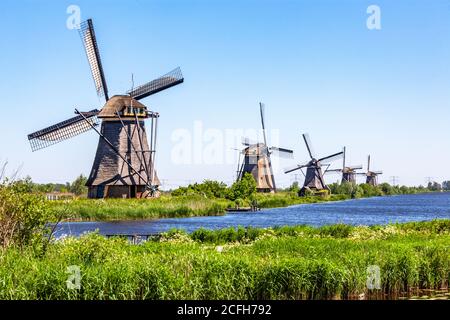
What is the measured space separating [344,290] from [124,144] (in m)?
35.9

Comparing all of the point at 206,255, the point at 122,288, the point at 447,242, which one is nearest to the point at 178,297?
the point at 122,288

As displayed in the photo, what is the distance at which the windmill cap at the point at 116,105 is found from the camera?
47.6 m

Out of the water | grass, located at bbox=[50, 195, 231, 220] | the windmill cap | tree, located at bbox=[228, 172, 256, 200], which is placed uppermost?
the windmill cap

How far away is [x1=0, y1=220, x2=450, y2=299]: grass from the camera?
1155 centimetres

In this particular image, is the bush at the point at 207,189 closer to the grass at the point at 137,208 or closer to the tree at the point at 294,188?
the grass at the point at 137,208

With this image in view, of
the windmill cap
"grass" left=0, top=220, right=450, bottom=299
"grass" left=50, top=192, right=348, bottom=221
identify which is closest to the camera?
"grass" left=0, top=220, right=450, bottom=299

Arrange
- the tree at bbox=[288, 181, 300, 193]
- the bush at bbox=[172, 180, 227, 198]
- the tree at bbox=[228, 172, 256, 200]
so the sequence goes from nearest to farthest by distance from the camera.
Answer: the bush at bbox=[172, 180, 227, 198] < the tree at bbox=[228, 172, 256, 200] < the tree at bbox=[288, 181, 300, 193]

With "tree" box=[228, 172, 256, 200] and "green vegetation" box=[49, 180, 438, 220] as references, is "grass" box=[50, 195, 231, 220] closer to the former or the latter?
"green vegetation" box=[49, 180, 438, 220]

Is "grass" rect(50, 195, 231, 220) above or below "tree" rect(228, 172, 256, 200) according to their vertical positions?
below

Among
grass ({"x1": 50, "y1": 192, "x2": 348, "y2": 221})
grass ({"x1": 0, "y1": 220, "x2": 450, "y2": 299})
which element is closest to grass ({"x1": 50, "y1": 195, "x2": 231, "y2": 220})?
grass ({"x1": 50, "y1": 192, "x2": 348, "y2": 221})

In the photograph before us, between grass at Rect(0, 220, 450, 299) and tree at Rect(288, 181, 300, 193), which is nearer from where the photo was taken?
grass at Rect(0, 220, 450, 299)

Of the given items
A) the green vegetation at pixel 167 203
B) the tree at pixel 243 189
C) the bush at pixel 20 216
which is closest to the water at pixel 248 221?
the green vegetation at pixel 167 203

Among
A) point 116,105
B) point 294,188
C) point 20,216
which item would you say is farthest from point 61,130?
point 294,188

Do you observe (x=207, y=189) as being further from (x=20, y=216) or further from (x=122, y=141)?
(x=20, y=216)
